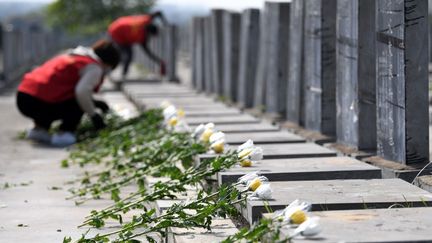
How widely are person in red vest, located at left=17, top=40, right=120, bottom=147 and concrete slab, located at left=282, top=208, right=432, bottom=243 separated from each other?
235 inches

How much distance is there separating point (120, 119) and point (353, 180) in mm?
5716

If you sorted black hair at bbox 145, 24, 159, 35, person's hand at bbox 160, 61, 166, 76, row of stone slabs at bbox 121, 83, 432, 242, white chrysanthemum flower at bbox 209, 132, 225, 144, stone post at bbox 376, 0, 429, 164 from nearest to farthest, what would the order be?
row of stone slabs at bbox 121, 83, 432, 242, stone post at bbox 376, 0, 429, 164, white chrysanthemum flower at bbox 209, 132, 225, 144, person's hand at bbox 160, 61, 166, 76, black hair at bbox 145, 24, 159, 35

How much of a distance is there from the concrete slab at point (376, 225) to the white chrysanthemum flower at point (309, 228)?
0.03m

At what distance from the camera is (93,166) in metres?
8.47

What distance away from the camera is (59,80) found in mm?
10258

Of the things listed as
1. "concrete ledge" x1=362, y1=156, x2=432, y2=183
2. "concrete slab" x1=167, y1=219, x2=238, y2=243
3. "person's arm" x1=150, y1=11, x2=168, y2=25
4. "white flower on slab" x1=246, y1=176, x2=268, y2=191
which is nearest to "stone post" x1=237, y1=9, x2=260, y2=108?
"concrete ledge" x1=362, y1=156, x2=432, y2=183

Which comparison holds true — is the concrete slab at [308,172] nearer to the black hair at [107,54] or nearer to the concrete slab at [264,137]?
the concrete slab at [264,137]

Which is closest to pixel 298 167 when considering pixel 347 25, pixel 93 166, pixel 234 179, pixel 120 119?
pixel 234 179

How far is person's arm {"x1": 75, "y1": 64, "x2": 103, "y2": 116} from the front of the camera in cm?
1002

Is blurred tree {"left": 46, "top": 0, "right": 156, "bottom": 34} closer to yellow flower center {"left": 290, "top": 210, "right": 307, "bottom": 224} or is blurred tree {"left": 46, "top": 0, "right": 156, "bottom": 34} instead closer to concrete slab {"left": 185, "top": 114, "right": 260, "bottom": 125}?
concrete slab {"left": 185, "top": 114, "right": 260, "bottom": 125}

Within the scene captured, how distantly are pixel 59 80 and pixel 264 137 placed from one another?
319 cm

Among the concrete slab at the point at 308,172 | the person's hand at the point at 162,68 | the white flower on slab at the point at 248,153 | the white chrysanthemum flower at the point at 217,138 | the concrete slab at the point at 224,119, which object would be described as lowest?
the person's hand at the point at 162,68

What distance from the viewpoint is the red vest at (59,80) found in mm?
10164

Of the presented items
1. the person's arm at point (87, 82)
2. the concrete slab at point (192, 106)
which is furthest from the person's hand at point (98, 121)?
the concrete slab at point (192, 106)
